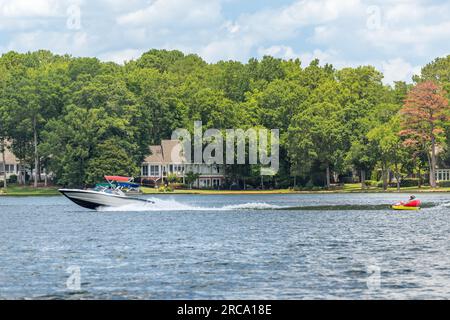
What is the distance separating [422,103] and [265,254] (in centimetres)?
9660

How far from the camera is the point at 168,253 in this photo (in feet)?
169

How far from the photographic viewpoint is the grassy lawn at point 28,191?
14912 cm

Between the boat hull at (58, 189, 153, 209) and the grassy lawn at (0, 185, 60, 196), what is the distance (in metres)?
64.3

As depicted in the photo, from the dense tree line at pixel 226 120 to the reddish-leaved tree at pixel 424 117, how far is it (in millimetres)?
153

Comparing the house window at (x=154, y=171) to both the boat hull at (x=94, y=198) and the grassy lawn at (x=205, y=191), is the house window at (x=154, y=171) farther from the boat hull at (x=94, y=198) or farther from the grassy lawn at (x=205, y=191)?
the boat hull at (x=94, y=198)

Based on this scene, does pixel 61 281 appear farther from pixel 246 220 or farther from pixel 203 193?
pixel 203 193

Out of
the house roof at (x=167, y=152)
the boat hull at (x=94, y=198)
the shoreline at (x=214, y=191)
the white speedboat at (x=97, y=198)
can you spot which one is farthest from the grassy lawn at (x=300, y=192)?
the boat hull at (x=94, y=198)

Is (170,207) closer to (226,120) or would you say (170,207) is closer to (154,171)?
(226,120)

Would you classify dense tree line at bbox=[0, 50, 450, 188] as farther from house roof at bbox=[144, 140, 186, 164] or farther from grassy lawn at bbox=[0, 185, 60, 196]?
grassy lawn at bbox=[0, 185, 60, 196]

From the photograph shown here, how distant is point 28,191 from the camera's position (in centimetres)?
15225

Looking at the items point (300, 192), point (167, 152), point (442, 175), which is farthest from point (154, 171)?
point (442, 175)

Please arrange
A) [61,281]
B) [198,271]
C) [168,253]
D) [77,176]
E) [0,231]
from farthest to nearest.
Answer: [77,176]
[0,231]
[168,253]
[198,271]
[61,281]

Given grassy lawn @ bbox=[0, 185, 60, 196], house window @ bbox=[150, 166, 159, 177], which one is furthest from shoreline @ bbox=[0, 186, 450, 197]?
house window @ bbox=[150, 166, 159, 177]
